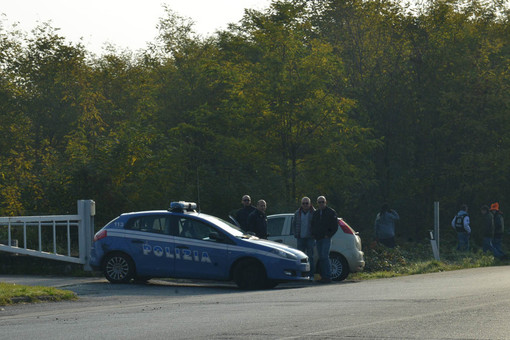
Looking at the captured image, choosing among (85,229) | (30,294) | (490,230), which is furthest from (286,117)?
(30,294)

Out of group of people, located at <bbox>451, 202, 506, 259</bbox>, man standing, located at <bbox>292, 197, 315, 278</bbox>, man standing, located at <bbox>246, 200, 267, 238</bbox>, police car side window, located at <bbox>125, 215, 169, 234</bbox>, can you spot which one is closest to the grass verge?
police car side window, located at <bbox>125, 215, 169, 234</bbox>

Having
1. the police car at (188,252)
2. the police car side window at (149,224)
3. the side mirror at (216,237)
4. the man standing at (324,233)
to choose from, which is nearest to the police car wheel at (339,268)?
the man standing at (324,233)

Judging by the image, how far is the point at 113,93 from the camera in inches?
2386

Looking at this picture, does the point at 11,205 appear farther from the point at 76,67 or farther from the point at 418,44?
the point at 76,67

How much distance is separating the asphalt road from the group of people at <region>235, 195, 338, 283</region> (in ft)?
4.28

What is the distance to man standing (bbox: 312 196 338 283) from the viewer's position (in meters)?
19.0

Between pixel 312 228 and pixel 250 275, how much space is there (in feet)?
7.85

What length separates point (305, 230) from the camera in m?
19.4

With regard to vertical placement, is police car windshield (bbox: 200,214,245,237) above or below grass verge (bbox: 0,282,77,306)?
above

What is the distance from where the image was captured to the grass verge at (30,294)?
14.6 m

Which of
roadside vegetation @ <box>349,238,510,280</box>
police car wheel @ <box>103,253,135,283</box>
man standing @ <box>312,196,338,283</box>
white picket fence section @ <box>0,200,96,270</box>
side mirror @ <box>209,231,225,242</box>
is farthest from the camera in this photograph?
roadside vegetation @ <box>349,238,510,280</box>

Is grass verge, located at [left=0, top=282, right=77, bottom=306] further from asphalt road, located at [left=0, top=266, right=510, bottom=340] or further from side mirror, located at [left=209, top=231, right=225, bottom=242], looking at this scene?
side mirror, located at [left=209, top=231, right=225, bottom=242]

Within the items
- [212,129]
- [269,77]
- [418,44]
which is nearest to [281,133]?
[269,77]

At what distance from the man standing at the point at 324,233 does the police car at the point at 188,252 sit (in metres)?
1.39
